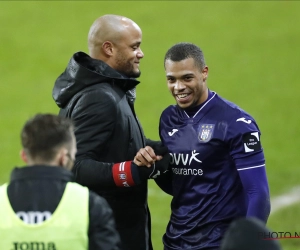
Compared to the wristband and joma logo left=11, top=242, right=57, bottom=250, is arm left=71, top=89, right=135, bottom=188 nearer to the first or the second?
the wristband

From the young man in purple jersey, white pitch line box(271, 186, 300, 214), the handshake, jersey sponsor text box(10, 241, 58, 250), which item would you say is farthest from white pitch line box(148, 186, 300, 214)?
jersey sponsor text box(10, 241, 58, 250)

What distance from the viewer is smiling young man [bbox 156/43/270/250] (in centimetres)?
437

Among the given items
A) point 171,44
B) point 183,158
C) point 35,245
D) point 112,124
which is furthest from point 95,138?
point 171,44

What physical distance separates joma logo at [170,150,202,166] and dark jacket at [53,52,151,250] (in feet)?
0.92

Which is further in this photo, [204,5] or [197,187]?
[204,5]

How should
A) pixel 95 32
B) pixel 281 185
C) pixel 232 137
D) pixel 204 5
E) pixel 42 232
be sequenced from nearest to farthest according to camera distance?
pixel 42 232
pixel 232 137
pixel 95 32
pixel 281 185
pixel 204 5

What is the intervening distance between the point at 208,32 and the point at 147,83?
2.57 metres

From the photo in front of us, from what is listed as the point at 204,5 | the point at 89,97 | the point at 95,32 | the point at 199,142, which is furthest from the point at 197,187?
the point at 204,5

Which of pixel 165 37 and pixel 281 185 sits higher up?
pixel 165 37

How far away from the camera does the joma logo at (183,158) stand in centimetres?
454

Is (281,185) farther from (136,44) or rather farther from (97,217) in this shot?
(97,217)

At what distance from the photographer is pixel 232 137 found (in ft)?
14.5

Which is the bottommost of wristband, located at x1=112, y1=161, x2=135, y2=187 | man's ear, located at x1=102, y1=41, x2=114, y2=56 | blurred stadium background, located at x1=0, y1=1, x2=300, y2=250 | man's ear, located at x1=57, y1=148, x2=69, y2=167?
man's ear, located at x1=57, y1=148, x2=69, y2=167

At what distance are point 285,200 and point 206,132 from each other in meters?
5.88
